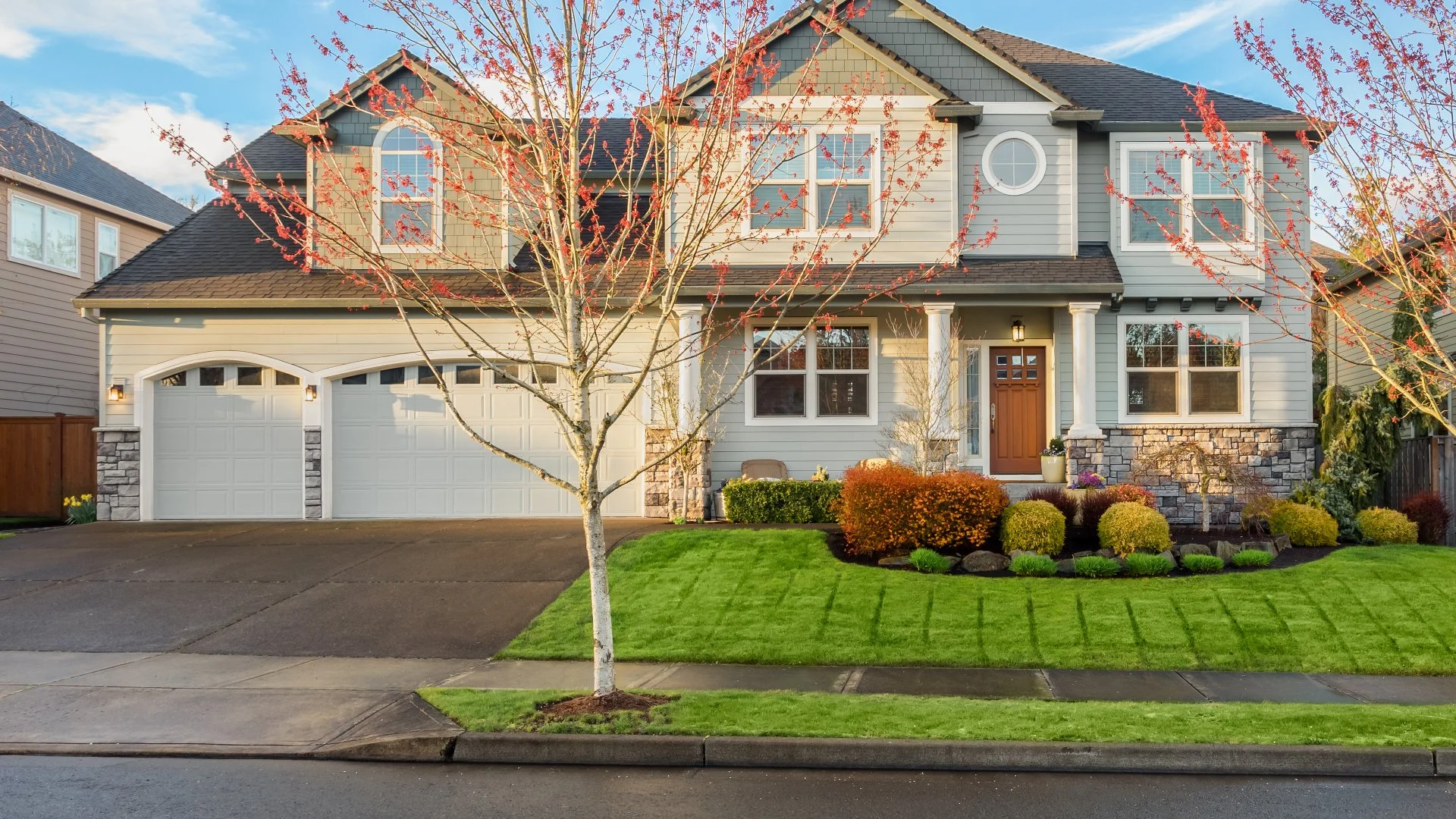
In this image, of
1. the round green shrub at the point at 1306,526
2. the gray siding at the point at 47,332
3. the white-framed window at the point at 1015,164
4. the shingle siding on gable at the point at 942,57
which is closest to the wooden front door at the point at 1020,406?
the white-framed window at the point at 1015,164

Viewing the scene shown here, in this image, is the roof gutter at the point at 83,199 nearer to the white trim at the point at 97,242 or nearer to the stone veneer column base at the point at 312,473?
the white trim at the point at 97,242

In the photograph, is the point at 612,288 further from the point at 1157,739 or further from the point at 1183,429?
the point at 1183,429

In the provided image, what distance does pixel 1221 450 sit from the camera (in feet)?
50.6

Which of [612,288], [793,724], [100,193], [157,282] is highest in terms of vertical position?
[100,193]

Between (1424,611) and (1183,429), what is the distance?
6.11 metres

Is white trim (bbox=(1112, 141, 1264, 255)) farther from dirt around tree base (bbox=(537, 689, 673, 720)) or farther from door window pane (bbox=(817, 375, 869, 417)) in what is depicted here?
dirt around tree base (bbox=(537, 689, 673, 720))

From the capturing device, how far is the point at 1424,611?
31.4ft

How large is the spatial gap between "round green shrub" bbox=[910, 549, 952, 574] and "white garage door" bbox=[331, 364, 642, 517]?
558 cm

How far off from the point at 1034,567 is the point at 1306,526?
3.84 metres

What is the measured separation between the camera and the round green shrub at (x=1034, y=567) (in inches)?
432

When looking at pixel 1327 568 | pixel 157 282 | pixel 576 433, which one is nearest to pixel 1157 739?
pixel 576 433

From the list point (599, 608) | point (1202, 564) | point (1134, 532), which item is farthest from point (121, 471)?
point (1202, 564)

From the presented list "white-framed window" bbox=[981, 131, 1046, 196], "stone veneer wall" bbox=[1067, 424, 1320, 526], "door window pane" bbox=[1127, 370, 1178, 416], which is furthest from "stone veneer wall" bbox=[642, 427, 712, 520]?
"door window pane" bbox=[1127, 370, 1178, 416]

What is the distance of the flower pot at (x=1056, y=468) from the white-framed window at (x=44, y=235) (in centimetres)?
1868
